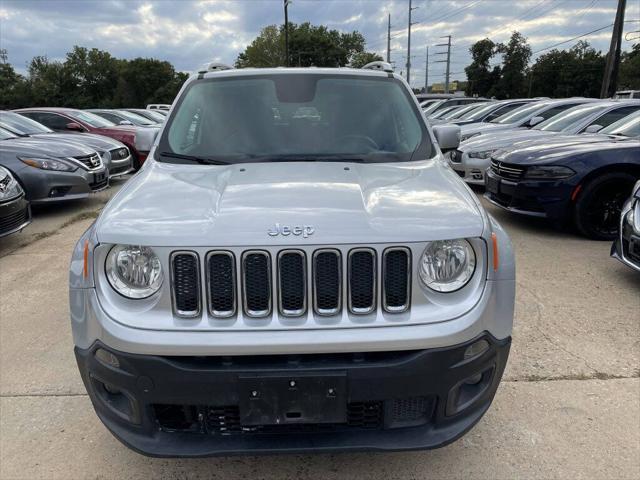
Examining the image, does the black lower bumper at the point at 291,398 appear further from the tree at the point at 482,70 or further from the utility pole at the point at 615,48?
the tree at the point at 482,70

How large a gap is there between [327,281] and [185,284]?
0.55 m

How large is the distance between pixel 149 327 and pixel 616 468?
220 centimetres

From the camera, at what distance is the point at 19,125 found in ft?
33.0

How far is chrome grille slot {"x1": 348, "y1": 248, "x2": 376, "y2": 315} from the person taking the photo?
203 centimetres

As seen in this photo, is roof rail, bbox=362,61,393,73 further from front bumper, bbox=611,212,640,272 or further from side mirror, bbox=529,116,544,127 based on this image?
side mirror, bbox=529,116,544,127

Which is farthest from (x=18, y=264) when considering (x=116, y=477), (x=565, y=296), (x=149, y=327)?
(x=565, y=296)

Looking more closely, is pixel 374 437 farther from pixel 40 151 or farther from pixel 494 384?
pixel 40 151

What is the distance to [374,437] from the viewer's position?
6.93 ft

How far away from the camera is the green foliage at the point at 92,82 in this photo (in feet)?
230

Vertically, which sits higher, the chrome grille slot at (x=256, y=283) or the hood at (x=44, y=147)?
the chrome grille slot at (x=256, y=283)

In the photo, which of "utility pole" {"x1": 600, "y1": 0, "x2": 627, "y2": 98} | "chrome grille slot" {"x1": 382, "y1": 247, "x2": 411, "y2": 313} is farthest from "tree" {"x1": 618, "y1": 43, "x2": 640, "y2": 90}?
"chrome grille slot" {"x1": 382, "y1": 247, "x2": 411, "y2": 313}

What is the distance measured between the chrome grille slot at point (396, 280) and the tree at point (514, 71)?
268 ft

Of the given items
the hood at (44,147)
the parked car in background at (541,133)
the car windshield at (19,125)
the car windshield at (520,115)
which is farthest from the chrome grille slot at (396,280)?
the car windshield at (520,115)

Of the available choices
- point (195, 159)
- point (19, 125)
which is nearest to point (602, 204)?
point (195, 159)
